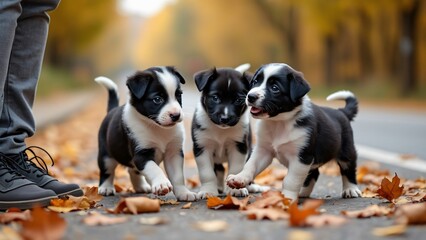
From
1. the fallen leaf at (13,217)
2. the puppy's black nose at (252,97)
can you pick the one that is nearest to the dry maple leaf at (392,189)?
the puppy's black nose at (252,97)

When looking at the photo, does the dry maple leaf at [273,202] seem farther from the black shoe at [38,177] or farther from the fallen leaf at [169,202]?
the black shoe at [38,177]

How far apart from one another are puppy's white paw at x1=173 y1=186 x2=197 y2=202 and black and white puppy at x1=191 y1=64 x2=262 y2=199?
155 millimetres

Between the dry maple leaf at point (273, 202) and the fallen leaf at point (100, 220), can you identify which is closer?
the fallen leaf at point (100, 220)

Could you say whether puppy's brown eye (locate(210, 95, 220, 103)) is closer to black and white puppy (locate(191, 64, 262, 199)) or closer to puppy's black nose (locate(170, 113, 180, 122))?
black and white puppy (locate(191, 64, 262, 199))

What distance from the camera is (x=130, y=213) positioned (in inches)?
149

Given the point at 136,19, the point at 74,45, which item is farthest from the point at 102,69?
the point at 136,19

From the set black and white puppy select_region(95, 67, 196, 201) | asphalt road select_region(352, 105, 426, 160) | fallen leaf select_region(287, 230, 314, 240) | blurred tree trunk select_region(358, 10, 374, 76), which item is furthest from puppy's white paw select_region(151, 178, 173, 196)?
blurred tree trunk select_region(358, 10, 374, 76)

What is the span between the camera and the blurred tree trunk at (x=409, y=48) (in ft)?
77.3

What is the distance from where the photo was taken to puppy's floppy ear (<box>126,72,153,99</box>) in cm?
464

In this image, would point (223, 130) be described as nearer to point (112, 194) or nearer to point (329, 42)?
point (112, 194)

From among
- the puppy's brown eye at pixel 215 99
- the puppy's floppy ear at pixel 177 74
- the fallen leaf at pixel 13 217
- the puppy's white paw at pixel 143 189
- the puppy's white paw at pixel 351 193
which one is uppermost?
the puppy's floppy ear at pixel 177 74

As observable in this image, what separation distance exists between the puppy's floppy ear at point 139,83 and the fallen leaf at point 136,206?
3.42 ft

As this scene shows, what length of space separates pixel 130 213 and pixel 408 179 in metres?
3.16

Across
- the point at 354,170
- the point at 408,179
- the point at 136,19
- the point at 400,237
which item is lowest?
the point at 136,19
